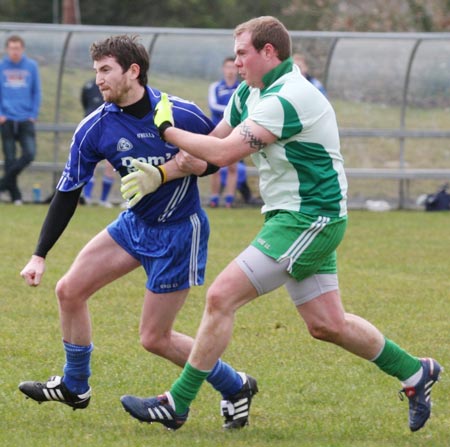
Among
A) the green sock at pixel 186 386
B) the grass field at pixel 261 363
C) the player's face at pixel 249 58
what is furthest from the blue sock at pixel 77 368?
the player's face at pixel 249 58

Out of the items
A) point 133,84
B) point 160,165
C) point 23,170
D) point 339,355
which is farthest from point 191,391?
point 23,170

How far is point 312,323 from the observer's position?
6.02m

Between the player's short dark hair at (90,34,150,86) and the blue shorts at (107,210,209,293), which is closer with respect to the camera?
the player's short dark hair at (90,34,150,86)

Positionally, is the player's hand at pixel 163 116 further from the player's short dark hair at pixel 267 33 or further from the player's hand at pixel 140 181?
the player's short dark hair at pixel 267 33

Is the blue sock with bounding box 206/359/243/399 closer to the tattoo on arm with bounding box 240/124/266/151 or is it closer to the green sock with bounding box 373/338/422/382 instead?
the green sock with bounding box 373/338/422/382

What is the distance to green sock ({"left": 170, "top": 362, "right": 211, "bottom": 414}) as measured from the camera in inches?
232

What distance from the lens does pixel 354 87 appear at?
782 inches

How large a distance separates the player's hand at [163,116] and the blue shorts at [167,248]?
2.12 ft

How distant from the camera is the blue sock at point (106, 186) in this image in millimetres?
19016

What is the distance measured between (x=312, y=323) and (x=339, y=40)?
14.4m

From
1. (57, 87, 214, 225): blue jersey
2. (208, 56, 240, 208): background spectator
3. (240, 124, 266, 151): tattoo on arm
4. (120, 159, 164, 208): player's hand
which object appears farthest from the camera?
(208, 56, 240, 208): background spectator

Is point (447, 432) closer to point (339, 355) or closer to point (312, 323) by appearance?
point (312, 323)

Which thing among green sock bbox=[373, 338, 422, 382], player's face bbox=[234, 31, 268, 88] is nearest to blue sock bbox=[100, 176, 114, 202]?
green sock bbox=[373, 338, 422, 382]

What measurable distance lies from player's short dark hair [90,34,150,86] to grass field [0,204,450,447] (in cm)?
189
